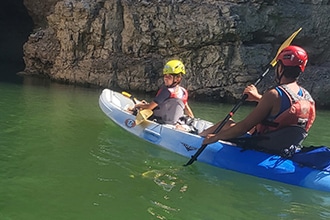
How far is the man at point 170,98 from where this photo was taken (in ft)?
22.4

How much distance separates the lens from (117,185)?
4551mm

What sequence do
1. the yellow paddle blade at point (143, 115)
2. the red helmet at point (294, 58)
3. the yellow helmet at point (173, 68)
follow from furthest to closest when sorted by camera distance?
the yellow paddle blade at point (143, 115) < the yellow helmet at point (173, 68) < the red helmet at point (294, 58)

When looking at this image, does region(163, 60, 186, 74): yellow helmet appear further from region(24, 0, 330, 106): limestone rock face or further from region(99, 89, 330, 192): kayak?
region(24, 0, 330, 106): limestone rock face

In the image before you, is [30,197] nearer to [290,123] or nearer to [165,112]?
[290,123]

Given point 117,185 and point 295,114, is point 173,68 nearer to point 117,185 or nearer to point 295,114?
point 295,114

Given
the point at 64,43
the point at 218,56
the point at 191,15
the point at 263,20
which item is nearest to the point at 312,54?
the point at 263,20

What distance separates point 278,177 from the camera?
510 centimetres

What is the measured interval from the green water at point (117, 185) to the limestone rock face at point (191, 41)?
27.5ft

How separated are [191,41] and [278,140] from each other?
1034 cm

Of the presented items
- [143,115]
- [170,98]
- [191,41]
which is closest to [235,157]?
[170,98]

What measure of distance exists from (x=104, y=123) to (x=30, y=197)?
4295mm

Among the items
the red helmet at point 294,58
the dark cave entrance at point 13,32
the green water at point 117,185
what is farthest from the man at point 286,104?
the dark cave entrance at point 13,32

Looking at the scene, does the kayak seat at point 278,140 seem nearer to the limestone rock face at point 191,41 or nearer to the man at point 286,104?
the man at point 286,104

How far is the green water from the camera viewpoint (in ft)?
12.8
